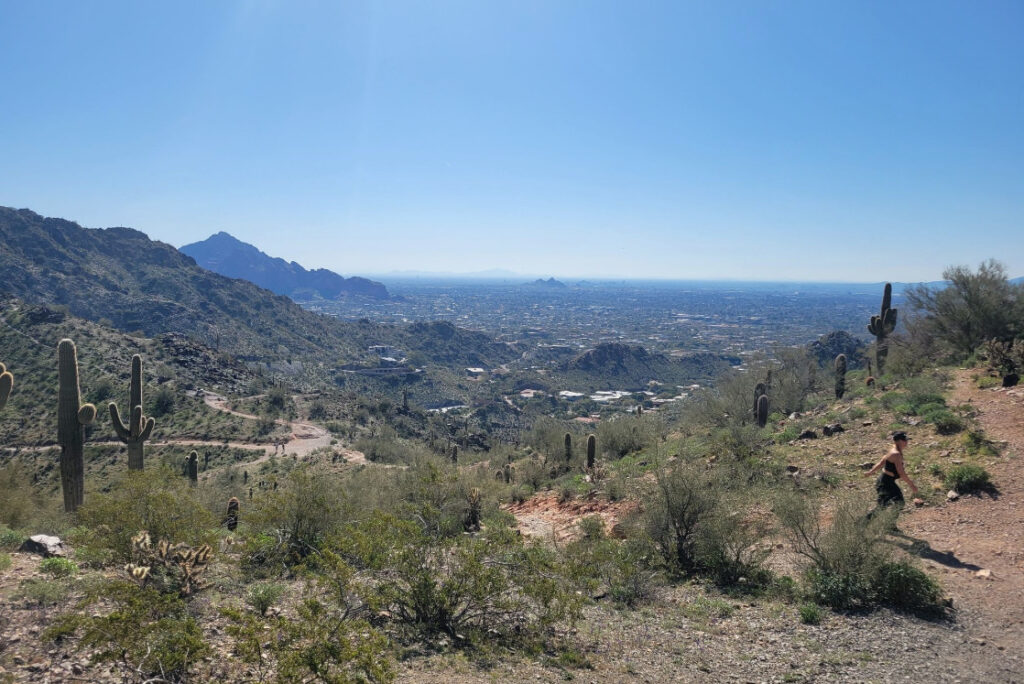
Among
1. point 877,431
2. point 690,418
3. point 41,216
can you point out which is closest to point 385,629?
point 877,431

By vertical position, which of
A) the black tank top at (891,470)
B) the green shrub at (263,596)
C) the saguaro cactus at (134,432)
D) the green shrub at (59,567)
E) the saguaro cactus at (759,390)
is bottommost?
the saguaro cactus at (134,432)

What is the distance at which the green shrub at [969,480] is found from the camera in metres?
10.2

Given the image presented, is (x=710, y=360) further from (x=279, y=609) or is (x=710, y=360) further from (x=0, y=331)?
(x=279, y=609)

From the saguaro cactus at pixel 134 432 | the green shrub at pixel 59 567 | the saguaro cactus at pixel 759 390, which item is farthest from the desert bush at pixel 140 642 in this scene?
the saguaro cactus at pixel 759 390

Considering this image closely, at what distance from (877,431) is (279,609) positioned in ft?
45.2

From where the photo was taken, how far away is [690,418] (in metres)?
24.2

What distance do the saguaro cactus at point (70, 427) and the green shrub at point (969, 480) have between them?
19070 mm

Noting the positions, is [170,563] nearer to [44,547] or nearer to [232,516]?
[44,547]

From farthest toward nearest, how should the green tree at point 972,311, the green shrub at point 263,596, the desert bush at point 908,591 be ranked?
the green tree at point 972,311 < the desert bush at point 908,591 < the green shrub at point 263,596

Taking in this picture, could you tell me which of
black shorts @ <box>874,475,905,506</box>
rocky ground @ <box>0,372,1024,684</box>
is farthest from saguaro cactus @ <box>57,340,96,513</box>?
black shorts @ <box>874,475,905,506</box>

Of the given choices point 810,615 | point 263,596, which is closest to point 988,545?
point 810,615

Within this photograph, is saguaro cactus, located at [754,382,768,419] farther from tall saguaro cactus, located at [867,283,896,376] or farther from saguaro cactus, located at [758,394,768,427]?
tall saguaro cactus, located at [867,283,896,376]

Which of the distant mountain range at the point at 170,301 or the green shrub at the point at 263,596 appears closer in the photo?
the green shrub at the point at 263,596

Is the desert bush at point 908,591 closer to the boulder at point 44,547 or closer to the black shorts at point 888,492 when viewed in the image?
the black shorts at point 888,492
